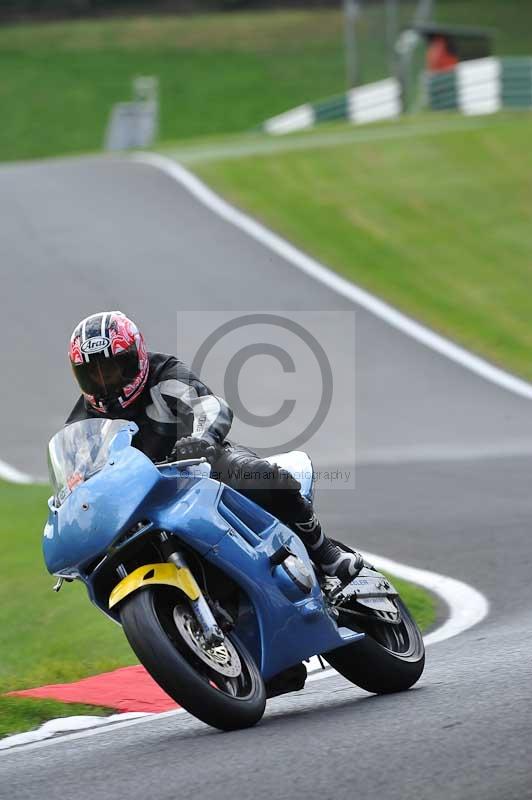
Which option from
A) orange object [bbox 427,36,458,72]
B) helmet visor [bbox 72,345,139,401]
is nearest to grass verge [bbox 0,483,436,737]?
helmet visor [bbox 72,345,139,401]

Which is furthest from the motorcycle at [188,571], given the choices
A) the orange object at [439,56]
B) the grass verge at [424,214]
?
the orange object at [439,56]

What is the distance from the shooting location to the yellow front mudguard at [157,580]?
5.45 meters

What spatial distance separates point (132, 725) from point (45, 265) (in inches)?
570

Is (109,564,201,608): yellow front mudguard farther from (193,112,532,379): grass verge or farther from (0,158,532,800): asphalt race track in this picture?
(193,112,532,379): grass verge

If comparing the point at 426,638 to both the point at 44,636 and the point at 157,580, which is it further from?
the point at 157,580

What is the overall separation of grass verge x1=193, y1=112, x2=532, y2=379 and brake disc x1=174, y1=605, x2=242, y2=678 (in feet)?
40.7

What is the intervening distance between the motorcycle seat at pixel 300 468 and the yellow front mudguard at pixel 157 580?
1.00 m

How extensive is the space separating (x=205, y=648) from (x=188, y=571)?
0.98 feet

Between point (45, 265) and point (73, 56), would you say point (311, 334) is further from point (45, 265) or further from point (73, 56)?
point (73, 56)

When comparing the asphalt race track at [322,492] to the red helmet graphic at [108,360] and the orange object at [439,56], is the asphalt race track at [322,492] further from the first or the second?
the orange object at [439,56]

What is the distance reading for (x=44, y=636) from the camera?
8.30 m

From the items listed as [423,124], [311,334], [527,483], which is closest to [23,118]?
[423,124]

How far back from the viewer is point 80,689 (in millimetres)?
6898

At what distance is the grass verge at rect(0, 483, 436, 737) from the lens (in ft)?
21.4
